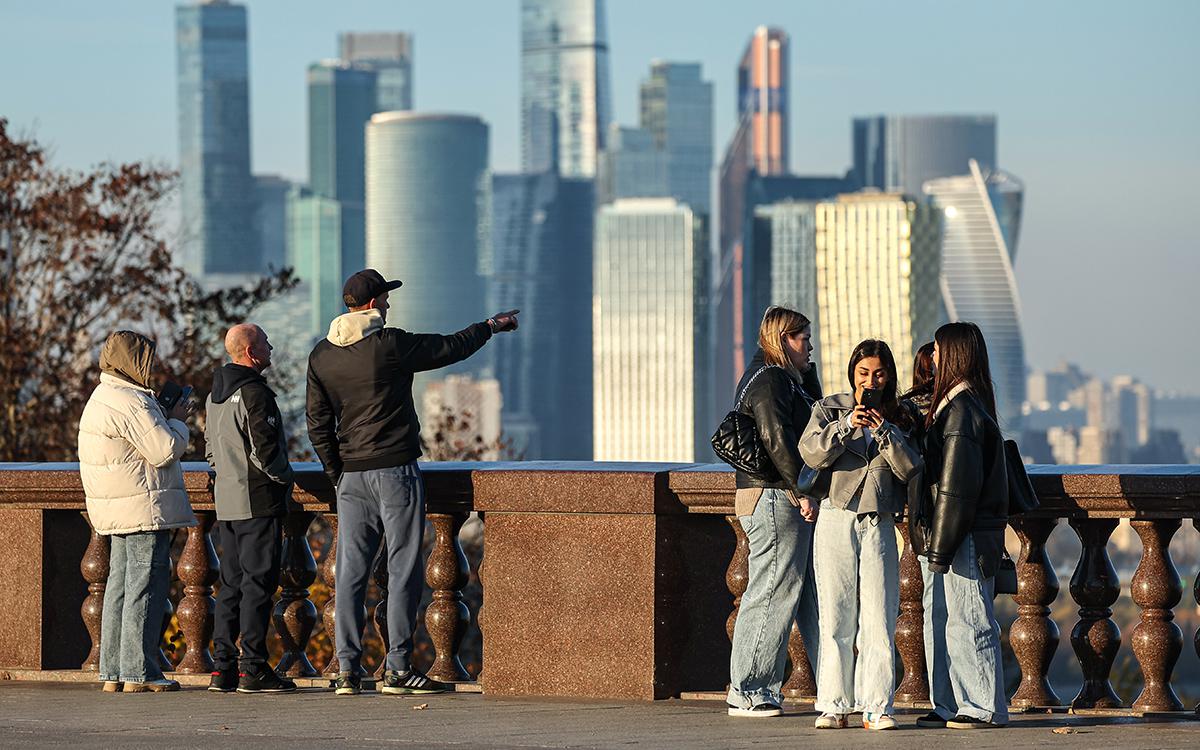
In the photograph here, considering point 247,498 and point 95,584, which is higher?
point 247,498

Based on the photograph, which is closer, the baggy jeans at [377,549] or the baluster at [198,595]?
the baggy jeans at [377,549]

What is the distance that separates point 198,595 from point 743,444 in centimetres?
284

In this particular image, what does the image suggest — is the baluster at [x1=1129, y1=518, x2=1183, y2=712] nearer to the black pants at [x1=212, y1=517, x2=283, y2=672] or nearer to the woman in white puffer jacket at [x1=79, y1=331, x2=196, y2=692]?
the black pants at [x1=212, y1=517, x2=283, y2=672]

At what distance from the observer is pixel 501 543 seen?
8773 millimetres

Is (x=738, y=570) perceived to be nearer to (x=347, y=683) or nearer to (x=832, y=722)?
(x=832, y=722)

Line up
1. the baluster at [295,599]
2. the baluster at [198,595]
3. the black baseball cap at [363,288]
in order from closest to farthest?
the black baseball cap at [363,288] → the baluster at [295,599] → the baluster at [198,595]

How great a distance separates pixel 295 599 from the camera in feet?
30.8

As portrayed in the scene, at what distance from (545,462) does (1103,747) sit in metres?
2.65

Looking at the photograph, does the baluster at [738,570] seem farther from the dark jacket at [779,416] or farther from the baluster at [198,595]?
the baluster at [198,595]

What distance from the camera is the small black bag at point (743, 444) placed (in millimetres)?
8000

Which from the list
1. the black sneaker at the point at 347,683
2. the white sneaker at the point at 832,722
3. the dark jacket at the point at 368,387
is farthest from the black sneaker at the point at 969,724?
the black sneaker at the point at 347,683

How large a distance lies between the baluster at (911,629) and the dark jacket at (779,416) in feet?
2.20

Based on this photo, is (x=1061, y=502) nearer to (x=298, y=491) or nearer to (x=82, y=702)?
(x=298, y=491)

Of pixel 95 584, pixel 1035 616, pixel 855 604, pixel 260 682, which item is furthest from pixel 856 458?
pixel 95 584
